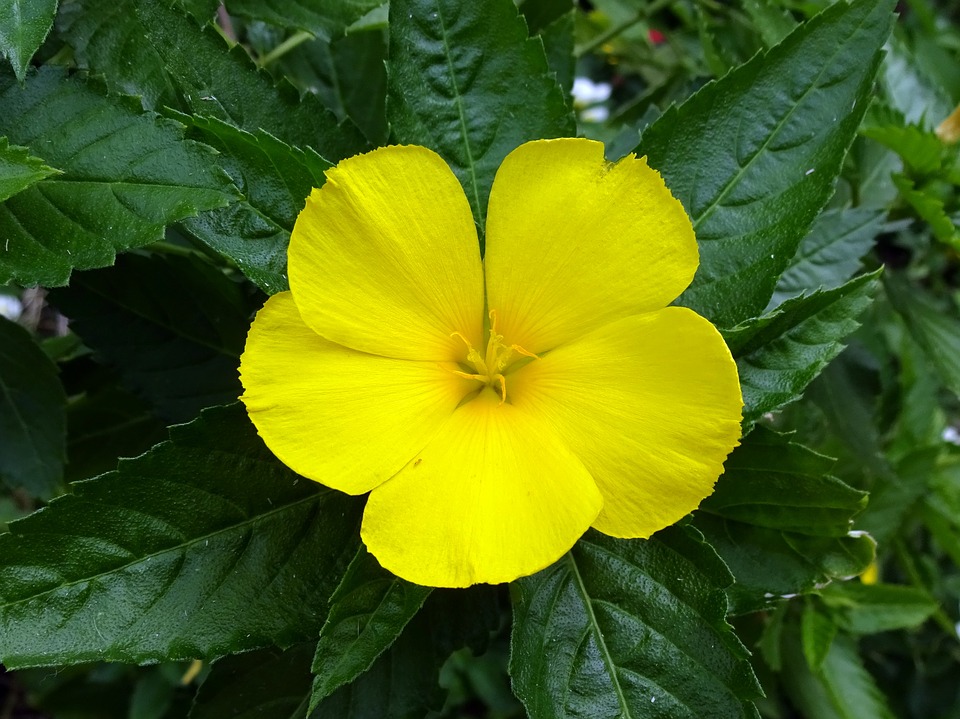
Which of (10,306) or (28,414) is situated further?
(10,306)

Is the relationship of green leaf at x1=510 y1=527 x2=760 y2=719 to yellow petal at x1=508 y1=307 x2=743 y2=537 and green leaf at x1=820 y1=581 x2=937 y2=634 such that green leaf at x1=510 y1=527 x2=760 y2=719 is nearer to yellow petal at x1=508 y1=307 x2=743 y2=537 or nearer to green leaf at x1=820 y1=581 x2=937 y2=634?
yellow petal at x1=508 y1=307 x2=743 y2=537

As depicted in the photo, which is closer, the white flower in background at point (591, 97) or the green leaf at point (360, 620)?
the green leaf at point (360, 620)

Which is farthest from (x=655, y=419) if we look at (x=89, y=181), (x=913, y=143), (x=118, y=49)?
(x=913, y=143)

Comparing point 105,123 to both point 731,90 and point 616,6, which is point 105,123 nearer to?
point 731,90

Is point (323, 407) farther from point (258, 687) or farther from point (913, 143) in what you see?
point (913, 143)

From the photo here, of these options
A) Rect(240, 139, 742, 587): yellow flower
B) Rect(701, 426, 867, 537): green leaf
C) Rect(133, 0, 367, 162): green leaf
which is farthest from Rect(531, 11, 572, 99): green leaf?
Rect(701, 426, 867, 537): green leaf

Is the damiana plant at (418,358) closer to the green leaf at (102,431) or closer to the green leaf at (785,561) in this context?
the green leaf at (785,561)

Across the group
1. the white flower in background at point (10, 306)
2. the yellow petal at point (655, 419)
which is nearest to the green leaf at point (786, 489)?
the yellow petal at point (655, 419)
